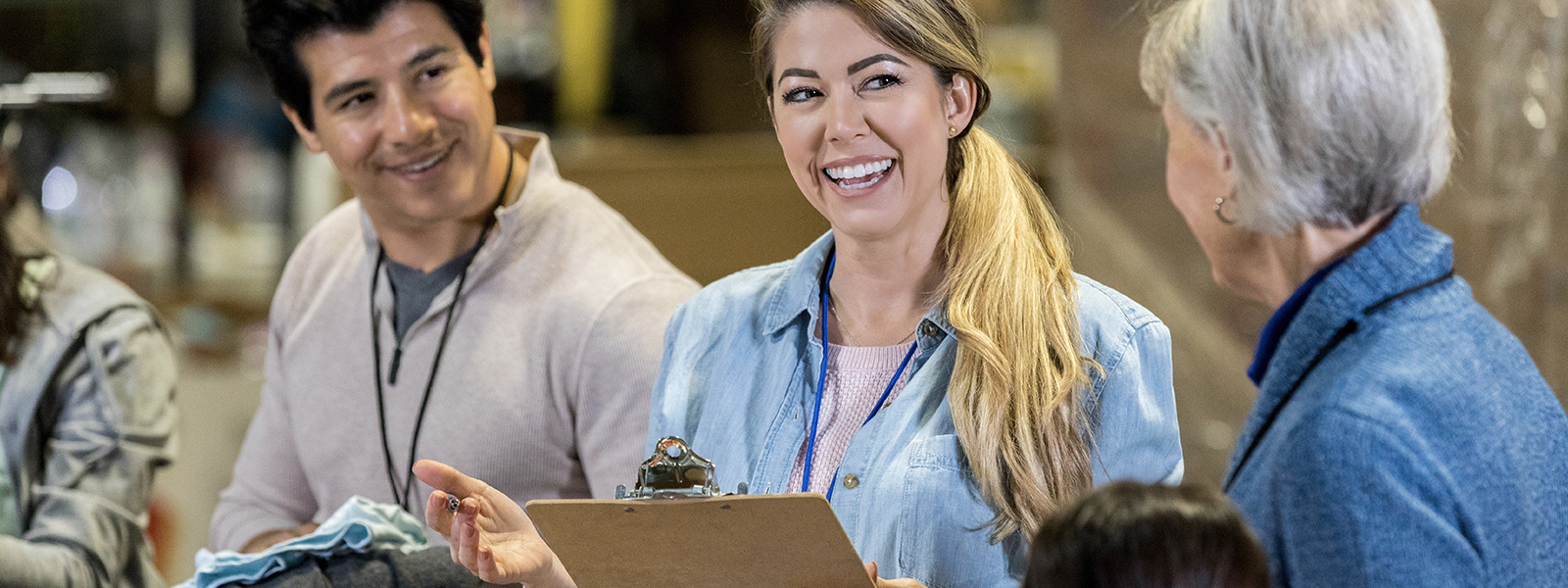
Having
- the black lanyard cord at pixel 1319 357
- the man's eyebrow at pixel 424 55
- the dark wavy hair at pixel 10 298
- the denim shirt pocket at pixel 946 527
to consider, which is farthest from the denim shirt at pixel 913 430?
the dark wavy hair at pixel 10 298

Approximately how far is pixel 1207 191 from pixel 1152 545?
1.32ft

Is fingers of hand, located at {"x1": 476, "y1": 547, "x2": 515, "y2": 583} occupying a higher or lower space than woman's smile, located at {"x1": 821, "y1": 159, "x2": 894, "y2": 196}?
lower

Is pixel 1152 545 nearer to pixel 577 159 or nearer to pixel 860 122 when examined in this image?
pixel 860 122

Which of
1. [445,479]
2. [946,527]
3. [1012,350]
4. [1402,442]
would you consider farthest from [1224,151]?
[445,479]

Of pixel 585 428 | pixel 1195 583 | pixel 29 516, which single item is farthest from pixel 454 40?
pixel 1195 583

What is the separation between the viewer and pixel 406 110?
82.3 inches

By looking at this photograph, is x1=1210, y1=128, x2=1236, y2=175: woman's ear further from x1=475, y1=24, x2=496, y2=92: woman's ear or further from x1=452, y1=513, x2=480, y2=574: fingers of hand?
x1=475, y1=24, x2=496, y2=92: woman's ear

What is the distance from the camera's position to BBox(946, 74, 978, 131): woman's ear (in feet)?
5.46

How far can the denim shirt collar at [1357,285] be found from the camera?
1.15 metres

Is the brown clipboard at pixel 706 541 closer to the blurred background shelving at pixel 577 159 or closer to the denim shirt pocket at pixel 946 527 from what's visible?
the denim shirt pocket at pixel 946 527

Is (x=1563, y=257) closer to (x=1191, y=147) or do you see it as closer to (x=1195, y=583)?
(x=1191, y=147)

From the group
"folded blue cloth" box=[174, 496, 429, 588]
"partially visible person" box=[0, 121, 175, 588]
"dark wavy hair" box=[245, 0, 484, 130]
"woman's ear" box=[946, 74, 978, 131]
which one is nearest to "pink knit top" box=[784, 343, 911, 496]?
"woman's ear" box=[946, 74, 978, 131]

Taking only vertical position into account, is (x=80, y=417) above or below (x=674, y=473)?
below

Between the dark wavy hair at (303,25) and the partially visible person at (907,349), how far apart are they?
0.61m
